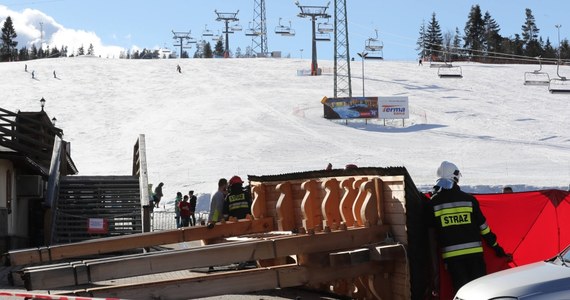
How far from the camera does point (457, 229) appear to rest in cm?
923

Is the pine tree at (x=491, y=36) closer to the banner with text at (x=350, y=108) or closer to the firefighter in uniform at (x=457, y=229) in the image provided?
the banner with text at (x=350, y=108)

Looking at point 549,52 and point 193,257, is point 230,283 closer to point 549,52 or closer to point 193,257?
point 193,257

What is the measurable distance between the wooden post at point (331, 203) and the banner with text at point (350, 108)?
49984mm

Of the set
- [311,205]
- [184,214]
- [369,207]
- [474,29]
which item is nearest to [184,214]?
[184,214]

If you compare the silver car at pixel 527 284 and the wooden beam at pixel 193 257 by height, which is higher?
the silver car at pixel 527 284

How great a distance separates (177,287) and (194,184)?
107 ft

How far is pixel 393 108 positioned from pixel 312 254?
174ft

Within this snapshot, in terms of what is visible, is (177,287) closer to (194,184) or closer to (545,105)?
(194,184)

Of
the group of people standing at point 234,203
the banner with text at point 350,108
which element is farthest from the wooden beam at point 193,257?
the banner with text at point 350,108

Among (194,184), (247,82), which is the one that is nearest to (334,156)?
(194,184)

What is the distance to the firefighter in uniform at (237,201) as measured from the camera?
14758mm

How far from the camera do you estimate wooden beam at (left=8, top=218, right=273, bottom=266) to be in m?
9.73

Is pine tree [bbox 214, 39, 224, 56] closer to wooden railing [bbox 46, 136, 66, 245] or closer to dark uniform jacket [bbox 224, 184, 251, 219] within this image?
wooden railing [bbox 46, 136, 66, 245]

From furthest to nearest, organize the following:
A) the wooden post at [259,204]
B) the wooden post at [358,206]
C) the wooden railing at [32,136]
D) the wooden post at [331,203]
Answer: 1. the wooden railing at [32,136]
2. the wooden post at [259,204]
3. the wooden post at [331,203]
4. the wooden post at [358,206]
